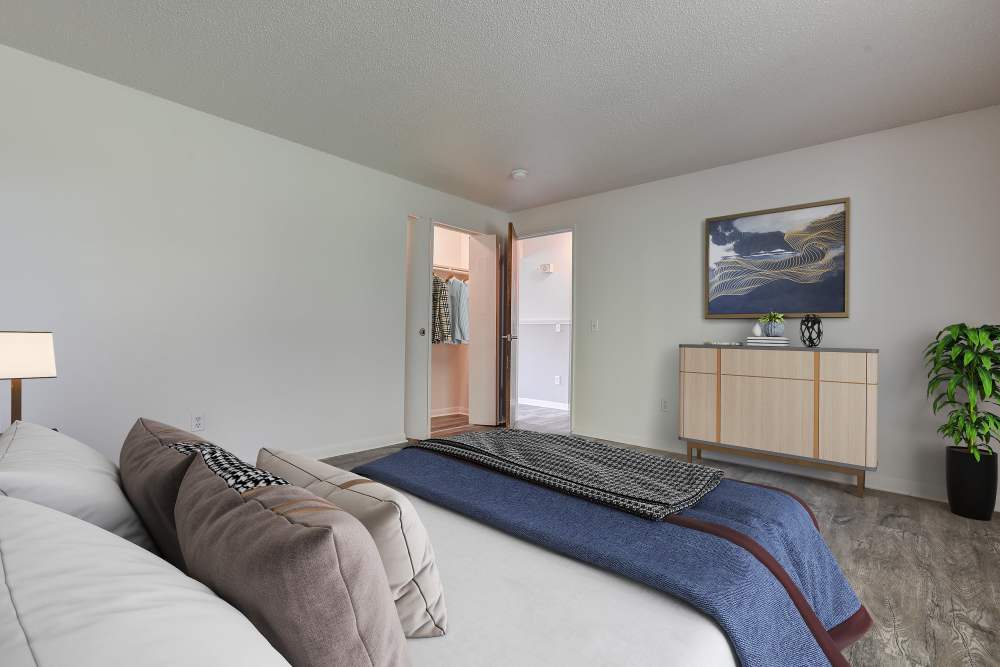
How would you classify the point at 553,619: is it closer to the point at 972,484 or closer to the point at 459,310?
the point at 972,484

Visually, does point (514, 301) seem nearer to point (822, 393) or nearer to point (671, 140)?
point (671, 140)

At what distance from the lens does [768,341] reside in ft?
12.1

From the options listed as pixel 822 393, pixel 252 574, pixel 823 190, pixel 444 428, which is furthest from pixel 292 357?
pixel 823 190

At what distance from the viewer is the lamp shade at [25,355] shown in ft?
6.09

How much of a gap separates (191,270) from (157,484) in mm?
2828

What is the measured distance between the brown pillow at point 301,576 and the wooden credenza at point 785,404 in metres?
3.57

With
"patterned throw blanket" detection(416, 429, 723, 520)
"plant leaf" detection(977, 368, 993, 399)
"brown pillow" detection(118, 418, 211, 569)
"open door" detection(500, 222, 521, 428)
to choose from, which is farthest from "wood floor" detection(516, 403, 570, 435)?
"brown pillow" detection(118, 418, 211, 569)

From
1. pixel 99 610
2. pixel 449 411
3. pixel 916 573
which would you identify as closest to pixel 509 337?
pixel 449 411

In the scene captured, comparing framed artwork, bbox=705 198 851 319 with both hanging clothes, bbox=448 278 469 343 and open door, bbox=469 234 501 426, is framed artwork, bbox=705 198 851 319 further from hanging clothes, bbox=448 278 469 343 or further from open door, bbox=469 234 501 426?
hanging clothes, bbox=448 278 469 343

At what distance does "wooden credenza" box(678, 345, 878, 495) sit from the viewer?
323 cm

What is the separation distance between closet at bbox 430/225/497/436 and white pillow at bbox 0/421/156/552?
4.05 meters

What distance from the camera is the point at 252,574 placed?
0.60 metres

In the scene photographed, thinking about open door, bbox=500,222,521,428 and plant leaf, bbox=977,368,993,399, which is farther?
open door, bbox=500,222,521,428

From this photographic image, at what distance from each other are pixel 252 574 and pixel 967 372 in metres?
3.88
